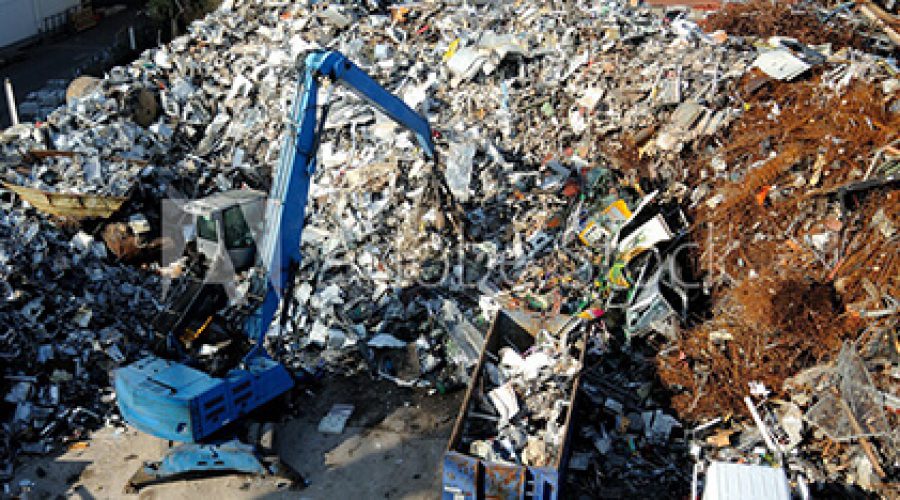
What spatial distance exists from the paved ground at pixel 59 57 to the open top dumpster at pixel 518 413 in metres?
13.9

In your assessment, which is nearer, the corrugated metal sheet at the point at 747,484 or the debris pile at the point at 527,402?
the corrugated metal sheet at the point at 747,484

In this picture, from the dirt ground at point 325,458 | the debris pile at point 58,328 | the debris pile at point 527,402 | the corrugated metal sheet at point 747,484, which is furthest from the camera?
the debris pile at point 58,328

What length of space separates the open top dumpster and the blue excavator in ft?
7.41

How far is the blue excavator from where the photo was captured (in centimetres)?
813

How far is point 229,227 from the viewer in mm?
10672

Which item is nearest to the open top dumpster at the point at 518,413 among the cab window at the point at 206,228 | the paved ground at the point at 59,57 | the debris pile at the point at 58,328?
the cab window at the point at 206,228

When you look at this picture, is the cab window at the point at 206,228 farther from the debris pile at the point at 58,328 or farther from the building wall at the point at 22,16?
the building wall at the point at 22,16

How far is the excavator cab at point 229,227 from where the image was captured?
10578 mm

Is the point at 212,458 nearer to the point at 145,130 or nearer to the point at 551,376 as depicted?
the point at 551,376

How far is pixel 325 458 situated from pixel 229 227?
3553mm

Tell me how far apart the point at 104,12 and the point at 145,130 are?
15001 mm

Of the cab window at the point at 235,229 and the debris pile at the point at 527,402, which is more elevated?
the cab window at the point at 235,229

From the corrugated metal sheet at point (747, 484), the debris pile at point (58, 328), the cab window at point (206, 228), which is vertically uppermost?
the cab window at point (206, 228)

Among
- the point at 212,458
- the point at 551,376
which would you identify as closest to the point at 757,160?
the point at 551,376
